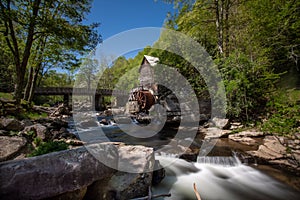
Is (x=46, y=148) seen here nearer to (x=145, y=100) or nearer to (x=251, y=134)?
(x=251, y=134)

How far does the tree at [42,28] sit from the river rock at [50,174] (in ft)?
20.4

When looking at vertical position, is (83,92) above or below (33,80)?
above

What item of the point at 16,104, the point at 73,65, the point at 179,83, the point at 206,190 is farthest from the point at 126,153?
the point at 73,65

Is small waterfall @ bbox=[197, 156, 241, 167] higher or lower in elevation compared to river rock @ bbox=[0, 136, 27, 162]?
lower

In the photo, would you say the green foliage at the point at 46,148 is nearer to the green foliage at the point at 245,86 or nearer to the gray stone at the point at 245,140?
the gray stone at the point at 245,140

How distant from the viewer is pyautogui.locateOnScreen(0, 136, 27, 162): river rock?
2.81m

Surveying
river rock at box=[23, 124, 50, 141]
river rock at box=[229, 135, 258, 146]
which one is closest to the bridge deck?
river rock at box=[23, 124, 50, 141]

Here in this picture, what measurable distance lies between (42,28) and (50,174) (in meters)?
7.90

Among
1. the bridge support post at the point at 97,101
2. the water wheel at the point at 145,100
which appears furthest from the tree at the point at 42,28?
the bridge support post at the point at 97,101

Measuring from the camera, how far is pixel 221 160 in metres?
4.25

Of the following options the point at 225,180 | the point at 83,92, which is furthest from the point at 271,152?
the point at 83,92

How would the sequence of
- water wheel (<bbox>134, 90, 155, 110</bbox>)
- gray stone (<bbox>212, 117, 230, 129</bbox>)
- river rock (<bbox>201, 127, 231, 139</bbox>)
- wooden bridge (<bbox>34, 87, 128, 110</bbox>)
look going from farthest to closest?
wooden bridge (<bbox>34, 87, 128, 110</bbox>) → water wheel (<bbox>134, 90, 155, 110</bbox>) → gray stone (<bbox>212, 117, 230, 129</bbox>) → river rock (<bbox>201, 127, 231, 139</bbox>)

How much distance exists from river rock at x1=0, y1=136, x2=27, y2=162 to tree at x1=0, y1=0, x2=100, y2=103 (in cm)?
476

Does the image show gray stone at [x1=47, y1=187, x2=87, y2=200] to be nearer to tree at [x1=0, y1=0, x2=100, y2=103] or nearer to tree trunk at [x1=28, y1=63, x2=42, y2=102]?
tree at [x1=0, y1=0, x2=100, y2=103]
